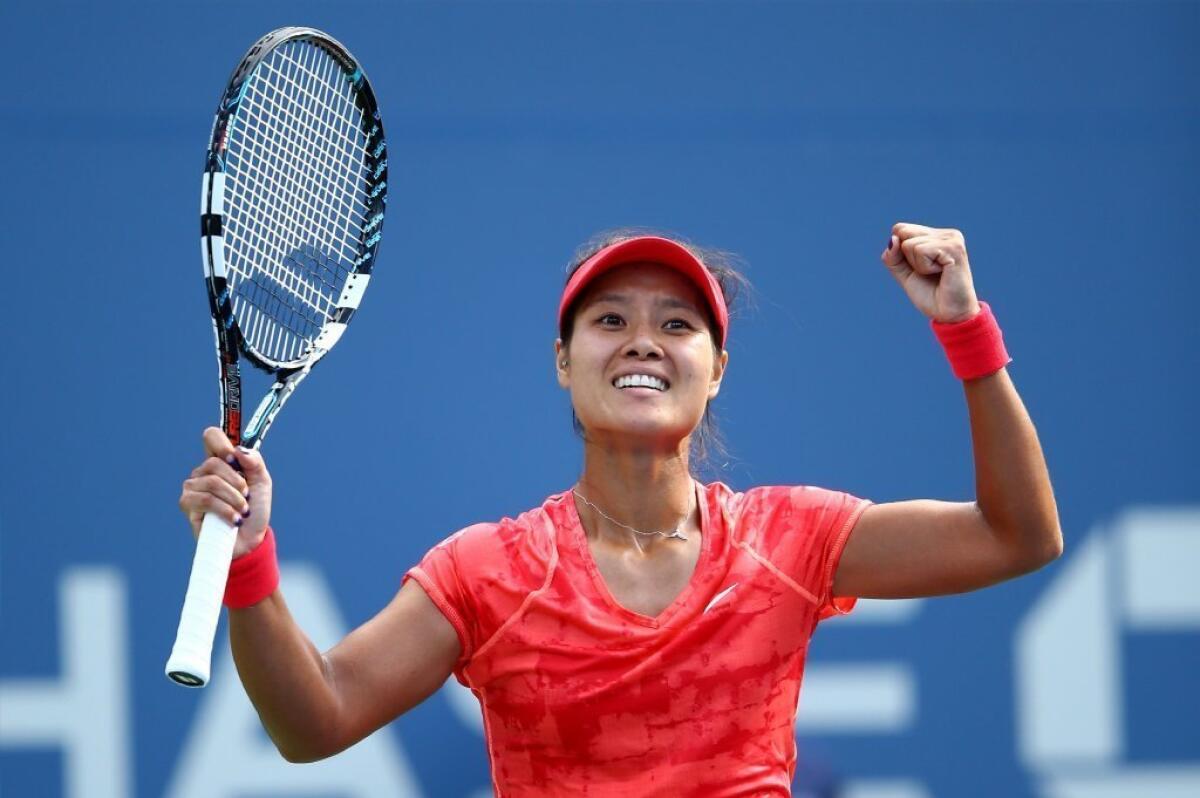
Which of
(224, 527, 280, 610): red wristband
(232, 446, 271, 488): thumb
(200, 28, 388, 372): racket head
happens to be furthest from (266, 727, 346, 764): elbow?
(200, 28, 388, 372): racket head

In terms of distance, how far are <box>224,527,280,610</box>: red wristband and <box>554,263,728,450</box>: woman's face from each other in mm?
548

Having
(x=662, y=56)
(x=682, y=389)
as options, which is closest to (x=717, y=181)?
(x=662, y=56)

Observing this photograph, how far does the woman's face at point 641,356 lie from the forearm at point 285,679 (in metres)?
0.54

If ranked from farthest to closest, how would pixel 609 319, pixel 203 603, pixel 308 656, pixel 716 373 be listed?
pixel 716 373 → pixel 609 319 → pixel 308 656 → pixel 203 603

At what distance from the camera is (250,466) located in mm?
2098

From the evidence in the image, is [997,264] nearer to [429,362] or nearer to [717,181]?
[717,181]

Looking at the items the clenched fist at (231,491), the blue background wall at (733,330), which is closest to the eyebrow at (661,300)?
the clenched fist at (231,491)

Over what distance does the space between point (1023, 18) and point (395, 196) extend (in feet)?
4.73

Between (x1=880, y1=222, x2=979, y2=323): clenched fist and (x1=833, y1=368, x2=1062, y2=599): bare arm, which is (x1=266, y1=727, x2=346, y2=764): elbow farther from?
(x1=880, y1=222, x2=979, y2=323): clenched fist

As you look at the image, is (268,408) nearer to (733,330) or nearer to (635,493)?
(635,493)

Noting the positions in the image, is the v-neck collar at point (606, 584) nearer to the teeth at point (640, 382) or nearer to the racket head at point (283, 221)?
the teeth at point (640, 382)

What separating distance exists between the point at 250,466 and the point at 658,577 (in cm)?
66

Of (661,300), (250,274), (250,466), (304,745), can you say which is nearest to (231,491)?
(250,466)

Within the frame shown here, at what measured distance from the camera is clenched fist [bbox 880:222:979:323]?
2.32 m
